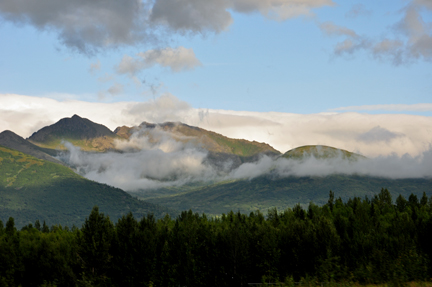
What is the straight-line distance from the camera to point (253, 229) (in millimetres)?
117125

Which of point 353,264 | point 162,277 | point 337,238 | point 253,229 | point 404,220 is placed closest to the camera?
point 353,264

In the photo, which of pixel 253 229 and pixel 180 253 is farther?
pixel 253 229

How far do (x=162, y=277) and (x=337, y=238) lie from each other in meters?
42.3

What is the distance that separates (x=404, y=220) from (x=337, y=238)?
2661cm

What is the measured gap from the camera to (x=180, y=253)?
103 metres

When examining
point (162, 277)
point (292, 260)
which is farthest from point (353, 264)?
point (162, 277)

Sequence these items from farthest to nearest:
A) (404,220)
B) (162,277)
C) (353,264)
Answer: (404,220) → (162,277) → (353,264)

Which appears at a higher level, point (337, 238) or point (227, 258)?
point (337, 238)

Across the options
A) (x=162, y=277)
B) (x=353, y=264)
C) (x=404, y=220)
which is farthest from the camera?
(x=404, y=220)

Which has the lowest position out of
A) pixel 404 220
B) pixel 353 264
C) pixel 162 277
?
pixel 162 277

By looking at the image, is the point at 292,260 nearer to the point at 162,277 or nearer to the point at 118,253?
the point at 162,277

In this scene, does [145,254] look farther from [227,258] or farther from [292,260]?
[292,260]

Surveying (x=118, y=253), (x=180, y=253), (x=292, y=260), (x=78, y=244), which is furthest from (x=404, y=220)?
(x=78, y=244)

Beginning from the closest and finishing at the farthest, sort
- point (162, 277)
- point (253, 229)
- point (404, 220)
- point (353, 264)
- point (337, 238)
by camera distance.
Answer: point (353, 264), point (337, 238), point (162, 277), point (404, 220), point (253, 229)
